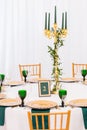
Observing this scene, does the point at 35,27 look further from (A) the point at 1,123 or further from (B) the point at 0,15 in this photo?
(A) the point at 1,123

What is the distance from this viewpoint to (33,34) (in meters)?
5.94

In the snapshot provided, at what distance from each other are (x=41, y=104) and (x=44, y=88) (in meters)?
0.46

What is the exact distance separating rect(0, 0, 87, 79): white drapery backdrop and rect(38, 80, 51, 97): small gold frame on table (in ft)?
8.34

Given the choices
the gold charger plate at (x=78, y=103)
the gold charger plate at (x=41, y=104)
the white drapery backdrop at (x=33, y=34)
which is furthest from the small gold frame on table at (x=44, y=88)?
the white drapery backdrop at (x=33, y=34)

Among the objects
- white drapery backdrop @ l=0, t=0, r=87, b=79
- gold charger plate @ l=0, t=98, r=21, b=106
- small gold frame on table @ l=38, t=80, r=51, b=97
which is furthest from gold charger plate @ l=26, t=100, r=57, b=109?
white drapery backdrop @ l=0, t=0, r=87, b=79

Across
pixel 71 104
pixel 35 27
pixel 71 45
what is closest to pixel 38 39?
pixel 35 27

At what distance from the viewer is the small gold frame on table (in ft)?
11.3

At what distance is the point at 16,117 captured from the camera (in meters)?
2.70

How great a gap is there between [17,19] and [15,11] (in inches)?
6.2

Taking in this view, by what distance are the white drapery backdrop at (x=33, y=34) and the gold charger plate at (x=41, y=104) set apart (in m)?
2.91

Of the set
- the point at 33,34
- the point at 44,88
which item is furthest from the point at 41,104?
the point at 33,34

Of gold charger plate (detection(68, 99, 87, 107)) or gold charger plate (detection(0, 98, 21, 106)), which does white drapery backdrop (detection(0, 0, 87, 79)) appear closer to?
gold charger plate (detection(0, 98, 21, 106))

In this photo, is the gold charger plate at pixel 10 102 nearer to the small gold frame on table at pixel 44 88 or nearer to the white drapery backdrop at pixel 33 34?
the small gold frame on table at pixel 44 88

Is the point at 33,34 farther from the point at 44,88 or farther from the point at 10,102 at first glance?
the point at 10,102
